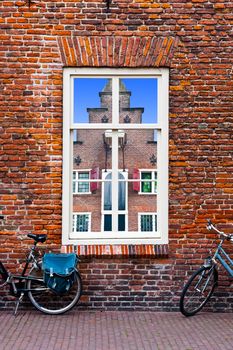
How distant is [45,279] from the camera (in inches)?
316

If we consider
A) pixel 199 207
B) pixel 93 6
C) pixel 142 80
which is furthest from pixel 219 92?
pixel 93 6

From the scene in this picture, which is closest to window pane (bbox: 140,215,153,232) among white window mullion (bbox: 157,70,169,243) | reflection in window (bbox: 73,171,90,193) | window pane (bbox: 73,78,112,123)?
white window mullion (bbox: 157,70,169,243)

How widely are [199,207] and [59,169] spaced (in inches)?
82.5

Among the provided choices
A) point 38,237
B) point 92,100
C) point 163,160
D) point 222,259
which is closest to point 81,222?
point 38,237

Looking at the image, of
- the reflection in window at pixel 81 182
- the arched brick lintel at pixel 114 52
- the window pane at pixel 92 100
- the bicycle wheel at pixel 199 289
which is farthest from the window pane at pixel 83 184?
the bicycle wheel at pixel 199 289

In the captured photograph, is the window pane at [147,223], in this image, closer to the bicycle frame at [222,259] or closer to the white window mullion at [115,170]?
the white window mullion at [115,170]

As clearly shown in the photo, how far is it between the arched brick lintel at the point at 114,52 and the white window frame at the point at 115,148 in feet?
0.36

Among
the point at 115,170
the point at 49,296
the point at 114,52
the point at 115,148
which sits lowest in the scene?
the point at 49,296

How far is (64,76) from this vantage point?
846 cm

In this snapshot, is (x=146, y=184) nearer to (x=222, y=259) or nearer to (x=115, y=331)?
(x=222, y=259)

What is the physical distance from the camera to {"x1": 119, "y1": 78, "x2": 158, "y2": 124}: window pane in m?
8.59

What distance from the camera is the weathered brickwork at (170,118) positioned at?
838 cm

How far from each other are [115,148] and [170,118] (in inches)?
36.0

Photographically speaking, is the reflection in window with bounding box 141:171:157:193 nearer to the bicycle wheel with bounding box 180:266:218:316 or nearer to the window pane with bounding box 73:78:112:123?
the window pane with bounding box 73:78:112:123
